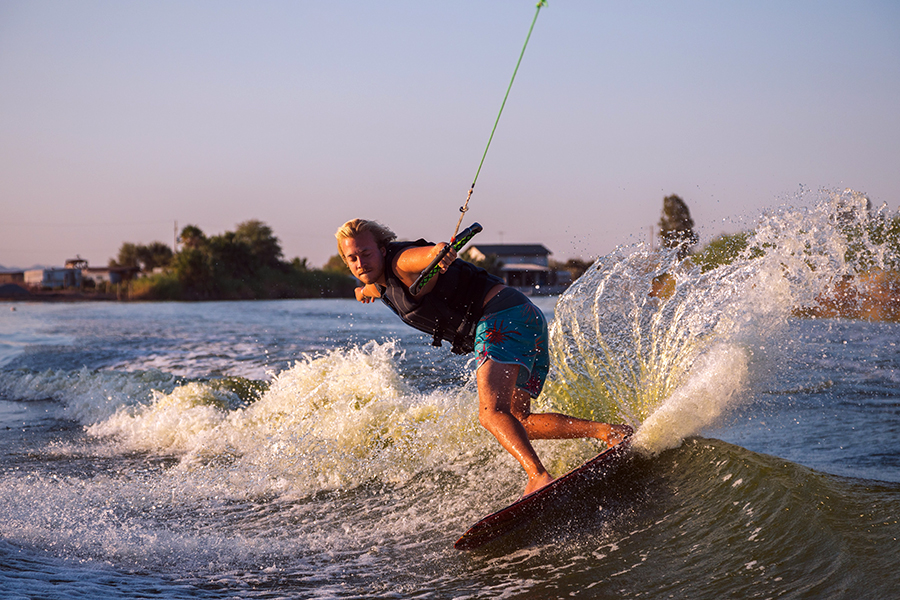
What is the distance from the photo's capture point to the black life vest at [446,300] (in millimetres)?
3764

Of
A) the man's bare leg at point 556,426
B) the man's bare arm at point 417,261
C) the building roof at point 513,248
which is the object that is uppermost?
the building roof at point 513,248

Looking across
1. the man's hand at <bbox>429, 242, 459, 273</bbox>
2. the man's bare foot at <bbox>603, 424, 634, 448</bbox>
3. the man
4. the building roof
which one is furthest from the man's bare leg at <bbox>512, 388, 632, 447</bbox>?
the building roof

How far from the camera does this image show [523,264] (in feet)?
255

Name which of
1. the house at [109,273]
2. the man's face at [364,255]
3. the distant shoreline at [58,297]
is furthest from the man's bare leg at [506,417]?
the house at [109,273]

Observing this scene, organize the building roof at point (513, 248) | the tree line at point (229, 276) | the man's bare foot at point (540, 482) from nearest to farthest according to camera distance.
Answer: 1. the man's bare foot at point (540, 482)
2. the tree line at point (229, 276)
3. the building roof at point (513, 248)

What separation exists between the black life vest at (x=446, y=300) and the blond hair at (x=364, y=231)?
6 cm

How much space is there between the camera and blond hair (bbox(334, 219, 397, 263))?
3.73 meters

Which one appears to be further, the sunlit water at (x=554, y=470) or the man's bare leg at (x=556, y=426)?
the man's bare leg at (x=556, y=426)

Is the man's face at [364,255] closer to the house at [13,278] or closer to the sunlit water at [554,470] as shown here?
the sunlit water at [554,470]

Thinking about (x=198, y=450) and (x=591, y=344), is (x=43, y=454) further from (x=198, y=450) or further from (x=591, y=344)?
(x=591, y=344)

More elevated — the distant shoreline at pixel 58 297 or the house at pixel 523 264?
the house at pixel 523 264

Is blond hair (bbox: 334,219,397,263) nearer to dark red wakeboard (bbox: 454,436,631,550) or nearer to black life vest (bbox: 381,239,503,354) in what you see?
black life vest (bbox: 381,239,503,354)

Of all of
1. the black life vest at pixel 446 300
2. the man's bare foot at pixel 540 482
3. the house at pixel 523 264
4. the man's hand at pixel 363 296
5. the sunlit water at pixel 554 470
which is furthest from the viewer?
the house at pixel 523 264

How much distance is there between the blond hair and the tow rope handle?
411 mm
